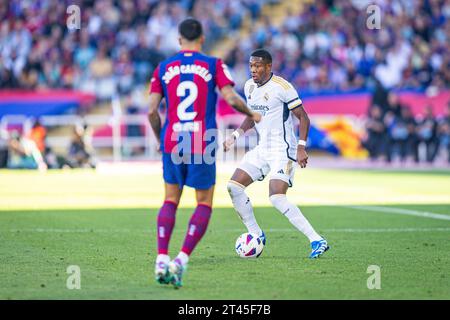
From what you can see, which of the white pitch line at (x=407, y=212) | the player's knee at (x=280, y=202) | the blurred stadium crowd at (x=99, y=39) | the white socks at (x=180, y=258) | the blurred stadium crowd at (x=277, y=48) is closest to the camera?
the white socks at (x=180, y=258)

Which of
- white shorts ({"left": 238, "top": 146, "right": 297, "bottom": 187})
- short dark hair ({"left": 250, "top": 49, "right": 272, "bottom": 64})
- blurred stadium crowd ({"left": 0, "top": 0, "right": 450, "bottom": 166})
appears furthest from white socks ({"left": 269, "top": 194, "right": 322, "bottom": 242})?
blurred stadium crowd ({"left": 0, "top": 0, "right": 450, "bottom": 166})

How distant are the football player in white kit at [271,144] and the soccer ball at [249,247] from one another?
1.06 feet

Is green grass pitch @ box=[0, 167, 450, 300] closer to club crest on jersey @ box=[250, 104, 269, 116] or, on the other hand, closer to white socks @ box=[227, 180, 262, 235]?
white socks @ box=[227, 180, 262, 235]

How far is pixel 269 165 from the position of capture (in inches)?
473

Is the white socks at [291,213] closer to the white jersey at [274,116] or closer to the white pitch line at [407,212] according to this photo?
the white jersey at [274,116]

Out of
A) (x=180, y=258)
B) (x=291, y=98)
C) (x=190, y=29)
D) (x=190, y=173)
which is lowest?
(x=180, y=258)

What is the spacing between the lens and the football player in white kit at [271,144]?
11.7m

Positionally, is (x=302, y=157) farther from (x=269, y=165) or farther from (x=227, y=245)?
(x=227, y=245)

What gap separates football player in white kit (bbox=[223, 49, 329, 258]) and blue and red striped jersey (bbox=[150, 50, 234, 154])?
2.34 meters

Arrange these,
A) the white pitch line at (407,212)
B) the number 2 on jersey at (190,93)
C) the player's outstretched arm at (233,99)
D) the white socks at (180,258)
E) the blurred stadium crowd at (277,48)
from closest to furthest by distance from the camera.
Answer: the white socks at (180,258)
the player's outstretched arm at (233,99)
the number 2 on jersey at (190,93)
the white pitch line at (407,212)
the blurred stadium crowd at (277,48)

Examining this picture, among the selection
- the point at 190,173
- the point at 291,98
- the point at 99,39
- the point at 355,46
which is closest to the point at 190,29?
the point at 190,173

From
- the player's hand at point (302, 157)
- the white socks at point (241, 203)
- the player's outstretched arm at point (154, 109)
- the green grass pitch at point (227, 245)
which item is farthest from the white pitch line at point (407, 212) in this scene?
the player's outstretched arm at point (154, 109)

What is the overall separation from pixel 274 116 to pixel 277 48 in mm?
24428

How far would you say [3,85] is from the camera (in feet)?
111
